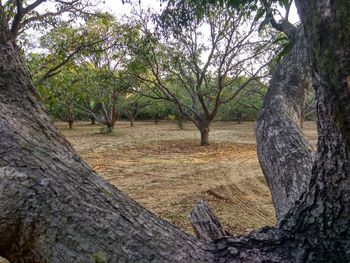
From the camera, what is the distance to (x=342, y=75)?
29.6 inches

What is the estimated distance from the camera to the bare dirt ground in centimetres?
461

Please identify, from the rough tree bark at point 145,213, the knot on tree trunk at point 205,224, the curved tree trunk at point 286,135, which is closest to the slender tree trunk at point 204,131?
the curved tree trunk at point 286,135

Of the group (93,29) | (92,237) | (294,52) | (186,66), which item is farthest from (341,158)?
(186,66)

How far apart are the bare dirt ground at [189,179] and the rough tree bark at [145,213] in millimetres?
2899

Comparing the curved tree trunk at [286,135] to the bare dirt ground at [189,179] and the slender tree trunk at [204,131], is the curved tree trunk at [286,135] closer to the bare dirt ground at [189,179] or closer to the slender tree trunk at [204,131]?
the bare dirt ground at [189,179]

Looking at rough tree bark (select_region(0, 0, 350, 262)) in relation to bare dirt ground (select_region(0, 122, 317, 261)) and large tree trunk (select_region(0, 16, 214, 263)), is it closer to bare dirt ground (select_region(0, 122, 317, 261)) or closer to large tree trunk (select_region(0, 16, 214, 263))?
large tree trunk (select_region(0, 16, 214, 263))

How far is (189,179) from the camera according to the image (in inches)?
269

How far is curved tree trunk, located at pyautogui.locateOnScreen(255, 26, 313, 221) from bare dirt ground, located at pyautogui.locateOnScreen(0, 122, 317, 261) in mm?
2182

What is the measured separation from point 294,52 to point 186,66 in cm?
1098

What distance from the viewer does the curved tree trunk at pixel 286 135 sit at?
1.52 m

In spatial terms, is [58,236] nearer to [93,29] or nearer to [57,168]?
[57,168]

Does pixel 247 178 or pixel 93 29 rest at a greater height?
pixel 93 29

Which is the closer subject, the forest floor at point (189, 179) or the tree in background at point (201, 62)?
the forest floor at point (189, 179)

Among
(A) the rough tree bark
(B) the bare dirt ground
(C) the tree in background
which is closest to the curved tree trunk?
(A) the rough tree bark
